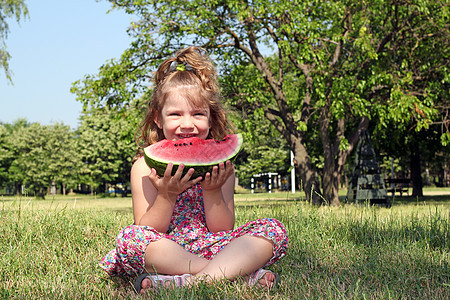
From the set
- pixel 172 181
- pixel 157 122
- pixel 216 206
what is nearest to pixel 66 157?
pixel 157 122

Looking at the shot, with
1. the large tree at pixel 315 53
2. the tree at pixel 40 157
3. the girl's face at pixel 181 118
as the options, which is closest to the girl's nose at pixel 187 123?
the girl's face at pixel 181 118

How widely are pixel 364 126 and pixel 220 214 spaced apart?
37.7ft

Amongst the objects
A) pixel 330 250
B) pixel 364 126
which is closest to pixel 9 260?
pixel 330 250

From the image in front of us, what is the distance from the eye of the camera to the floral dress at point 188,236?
284 centimetres

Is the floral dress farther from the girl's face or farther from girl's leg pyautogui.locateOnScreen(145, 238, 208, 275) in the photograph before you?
the girl's face

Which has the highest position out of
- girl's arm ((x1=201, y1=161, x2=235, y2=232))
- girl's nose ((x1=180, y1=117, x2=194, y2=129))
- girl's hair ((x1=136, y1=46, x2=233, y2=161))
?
girl's hair ((x1=136, y1=46, x2=233, y2=161))

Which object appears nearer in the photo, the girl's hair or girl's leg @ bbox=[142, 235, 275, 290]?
girl's leg @ bbox=[142, 235, 275, 290]

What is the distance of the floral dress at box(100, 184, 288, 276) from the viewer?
2.84 m

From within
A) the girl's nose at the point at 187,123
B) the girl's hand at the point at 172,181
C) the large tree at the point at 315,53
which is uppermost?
the large tree at the point at 315,53

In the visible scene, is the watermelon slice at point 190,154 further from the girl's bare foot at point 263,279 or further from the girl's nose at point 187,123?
the girl's bare foot at point 263,279

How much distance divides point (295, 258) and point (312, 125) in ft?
44.1

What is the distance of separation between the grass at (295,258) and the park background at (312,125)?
17mm

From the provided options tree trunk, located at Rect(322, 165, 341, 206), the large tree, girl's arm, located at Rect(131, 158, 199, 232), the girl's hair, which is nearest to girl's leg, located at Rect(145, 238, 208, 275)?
girl's arm, located at Rect(131, 158, 199, 232)

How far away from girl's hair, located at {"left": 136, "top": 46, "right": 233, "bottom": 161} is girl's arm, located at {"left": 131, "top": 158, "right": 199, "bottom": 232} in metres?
0.36
